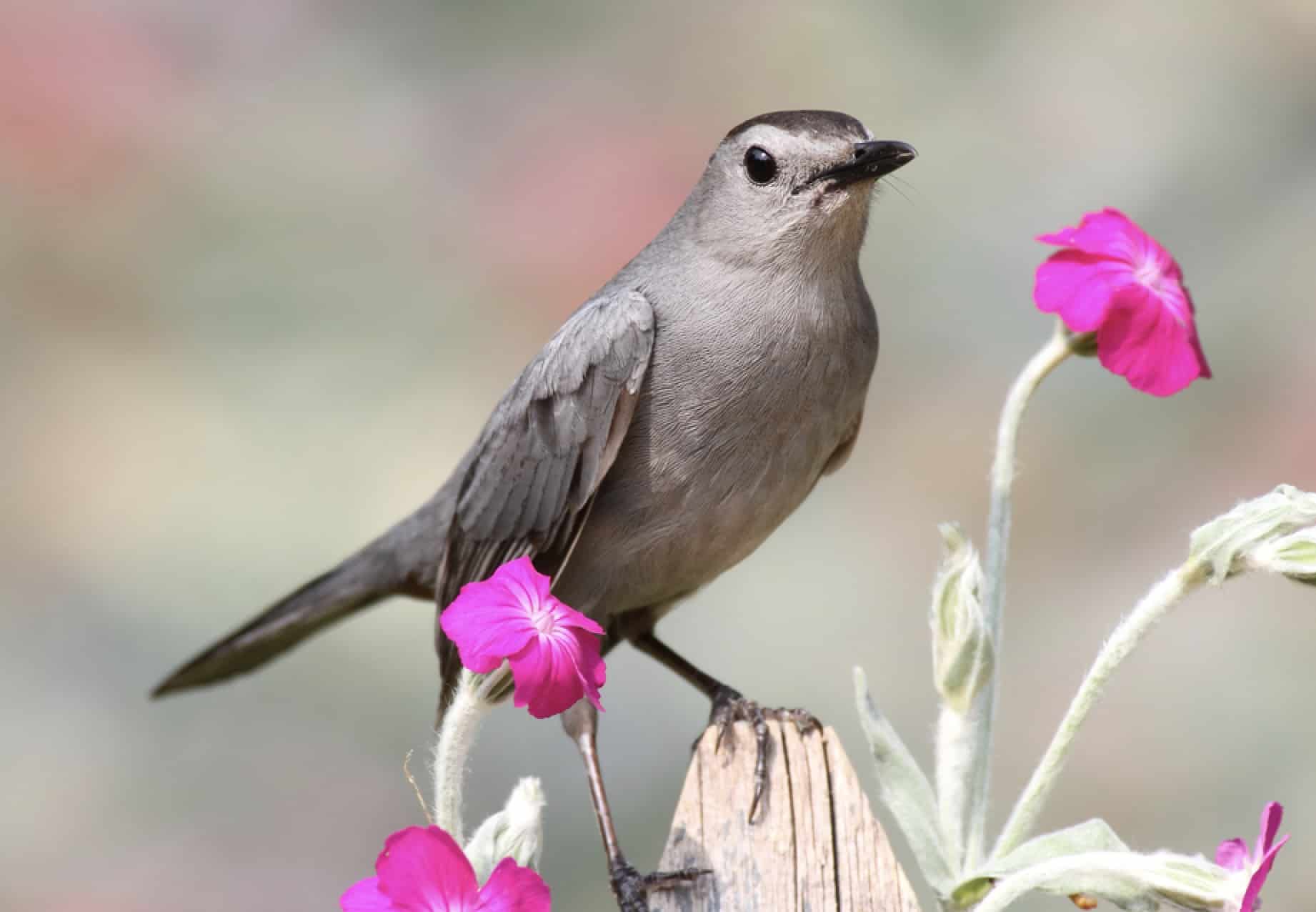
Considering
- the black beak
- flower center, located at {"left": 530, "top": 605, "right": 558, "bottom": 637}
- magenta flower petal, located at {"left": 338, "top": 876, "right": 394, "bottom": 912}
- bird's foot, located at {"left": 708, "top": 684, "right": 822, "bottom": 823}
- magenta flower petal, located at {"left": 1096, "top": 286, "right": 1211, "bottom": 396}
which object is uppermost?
the black beak

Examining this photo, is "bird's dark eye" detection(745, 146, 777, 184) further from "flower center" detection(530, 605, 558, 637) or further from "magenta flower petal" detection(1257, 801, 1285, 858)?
"magenta flower petal" detection(1257, 801, 1285, 858)

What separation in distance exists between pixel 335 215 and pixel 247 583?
157cm

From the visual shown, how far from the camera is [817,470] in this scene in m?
2.84

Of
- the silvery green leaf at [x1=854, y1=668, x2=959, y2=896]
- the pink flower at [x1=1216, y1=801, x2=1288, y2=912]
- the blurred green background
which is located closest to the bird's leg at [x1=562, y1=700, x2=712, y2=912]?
the silvery green leaf at [x1=854, y1=668, x2=959, y2=896]

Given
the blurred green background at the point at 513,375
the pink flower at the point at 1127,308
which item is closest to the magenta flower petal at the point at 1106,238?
the pink flower at the point at 1127,308

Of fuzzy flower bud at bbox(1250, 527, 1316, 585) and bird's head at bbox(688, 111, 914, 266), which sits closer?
fuzzy flower bud at bbox(1250, 527, 1316, 585)

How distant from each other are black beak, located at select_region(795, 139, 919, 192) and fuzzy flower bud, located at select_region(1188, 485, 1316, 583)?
1.06 meters

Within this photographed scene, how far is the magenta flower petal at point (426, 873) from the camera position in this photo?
1.61 metres

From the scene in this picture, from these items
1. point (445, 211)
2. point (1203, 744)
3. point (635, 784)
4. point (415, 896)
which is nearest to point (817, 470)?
point (415, 896)

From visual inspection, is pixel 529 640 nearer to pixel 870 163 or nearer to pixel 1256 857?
pixel 1256 857

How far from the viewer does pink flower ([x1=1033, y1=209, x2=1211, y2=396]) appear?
1983 mm

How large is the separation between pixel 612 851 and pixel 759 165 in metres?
1.28

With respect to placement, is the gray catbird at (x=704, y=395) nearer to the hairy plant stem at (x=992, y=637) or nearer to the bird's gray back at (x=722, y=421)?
the bird's gray back at (x=722, y=421)

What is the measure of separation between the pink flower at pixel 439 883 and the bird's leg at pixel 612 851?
283 mm
